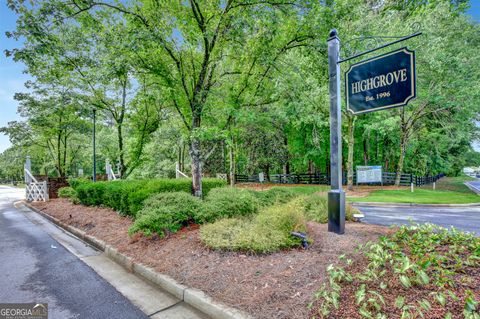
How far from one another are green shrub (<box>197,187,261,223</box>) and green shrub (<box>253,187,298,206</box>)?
0.51 metres

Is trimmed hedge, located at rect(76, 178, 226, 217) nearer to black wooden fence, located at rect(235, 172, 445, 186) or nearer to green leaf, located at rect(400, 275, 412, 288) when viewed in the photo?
green leaf, located at rect(400, 275, 412, 288)

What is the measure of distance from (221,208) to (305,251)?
214cm

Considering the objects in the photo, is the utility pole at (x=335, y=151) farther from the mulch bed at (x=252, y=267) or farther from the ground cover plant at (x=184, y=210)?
the ground cover plant at (x=184, y=210)

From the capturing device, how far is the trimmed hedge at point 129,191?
6.31 meters

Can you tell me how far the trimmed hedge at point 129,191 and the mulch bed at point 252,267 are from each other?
1266 millimetres

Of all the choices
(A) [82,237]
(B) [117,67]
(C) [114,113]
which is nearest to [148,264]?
(A) [82,237]

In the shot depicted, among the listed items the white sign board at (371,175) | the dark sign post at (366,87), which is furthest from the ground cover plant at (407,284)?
the white sign board at (371,175)

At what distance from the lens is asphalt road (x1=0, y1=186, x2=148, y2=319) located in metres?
2.94

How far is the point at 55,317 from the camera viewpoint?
278 centimetres

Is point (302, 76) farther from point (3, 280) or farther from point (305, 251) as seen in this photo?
point (3, 280)

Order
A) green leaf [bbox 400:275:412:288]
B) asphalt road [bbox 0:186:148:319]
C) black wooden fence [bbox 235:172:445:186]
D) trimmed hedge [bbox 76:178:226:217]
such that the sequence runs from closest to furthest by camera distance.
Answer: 1. green leaf [bbox 400:275:412:288]
2. asphalt road [bbox 0:186:148:319]
3. trimmed hedge [bbox 76:178:226:217]
4. black wooden fence [bbox 235:172:445:186]

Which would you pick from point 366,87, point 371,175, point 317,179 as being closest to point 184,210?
point 366,87

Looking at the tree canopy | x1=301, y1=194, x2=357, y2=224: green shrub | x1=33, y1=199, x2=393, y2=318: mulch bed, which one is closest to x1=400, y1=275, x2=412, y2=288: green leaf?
x1=33, y1=199, x2=393, y2=318: mulch bed

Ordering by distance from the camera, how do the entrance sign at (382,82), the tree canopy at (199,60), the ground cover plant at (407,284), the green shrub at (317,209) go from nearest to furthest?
the ground cover plant at (407,284)
the entrance sign at (382,82)
the green shrub at (317,209)
the tree canopy at (199,60)
